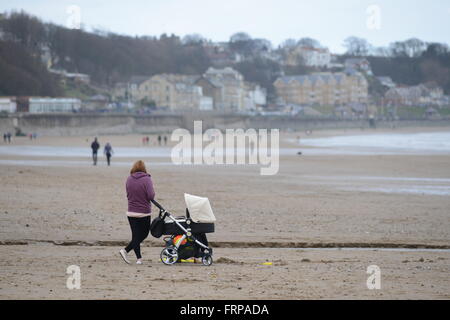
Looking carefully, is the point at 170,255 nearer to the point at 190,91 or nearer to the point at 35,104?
the point at 35,104

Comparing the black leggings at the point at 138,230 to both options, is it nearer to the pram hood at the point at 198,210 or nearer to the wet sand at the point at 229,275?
the wet sand at the point at 229,275

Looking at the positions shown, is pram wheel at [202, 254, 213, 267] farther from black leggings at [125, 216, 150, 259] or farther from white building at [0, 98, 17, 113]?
white building at [0, 98, 17, 113]

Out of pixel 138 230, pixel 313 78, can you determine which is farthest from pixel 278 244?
pixel 313 78

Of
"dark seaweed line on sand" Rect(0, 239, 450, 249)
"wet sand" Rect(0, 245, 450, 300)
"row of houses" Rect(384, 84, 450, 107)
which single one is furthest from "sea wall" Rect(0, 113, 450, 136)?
"wet sand" Rect(0, 245, 450, 300)

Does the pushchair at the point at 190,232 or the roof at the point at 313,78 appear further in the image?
the roof at the point at 313,78

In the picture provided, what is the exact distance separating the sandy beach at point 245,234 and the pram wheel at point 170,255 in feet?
0.46

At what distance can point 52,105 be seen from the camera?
3600 inches

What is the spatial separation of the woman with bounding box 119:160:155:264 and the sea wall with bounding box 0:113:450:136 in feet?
218

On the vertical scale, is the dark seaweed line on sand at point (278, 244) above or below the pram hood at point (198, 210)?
below

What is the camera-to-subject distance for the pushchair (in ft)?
32.9

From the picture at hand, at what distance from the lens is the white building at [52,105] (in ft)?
291

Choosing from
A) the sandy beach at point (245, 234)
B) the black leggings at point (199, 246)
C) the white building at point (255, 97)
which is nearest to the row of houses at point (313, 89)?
the white building at point (255, 97)

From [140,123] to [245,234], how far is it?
76.1 metres
